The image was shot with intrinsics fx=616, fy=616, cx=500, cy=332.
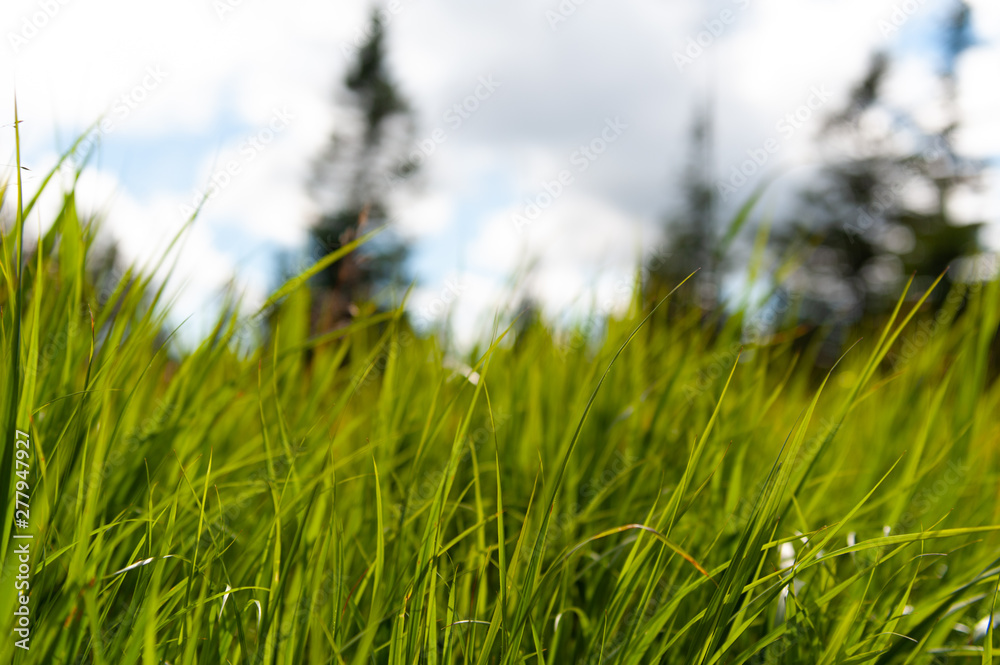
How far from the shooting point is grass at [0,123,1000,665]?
83cm

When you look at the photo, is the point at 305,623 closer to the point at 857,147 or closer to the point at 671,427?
the point at 671,427

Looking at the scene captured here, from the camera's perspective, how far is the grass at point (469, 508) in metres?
0.83

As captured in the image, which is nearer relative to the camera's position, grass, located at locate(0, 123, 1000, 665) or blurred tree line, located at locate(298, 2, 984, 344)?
grass, located at locate(0, 123, 1000, 665)

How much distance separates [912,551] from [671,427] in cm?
59

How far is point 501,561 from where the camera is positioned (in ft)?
2.69

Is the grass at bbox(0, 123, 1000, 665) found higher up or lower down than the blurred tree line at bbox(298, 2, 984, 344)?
lower down

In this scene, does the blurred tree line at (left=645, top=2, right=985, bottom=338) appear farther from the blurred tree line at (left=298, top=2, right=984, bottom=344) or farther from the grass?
the grass

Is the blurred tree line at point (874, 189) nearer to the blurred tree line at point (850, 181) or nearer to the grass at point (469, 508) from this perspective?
the blurred tree line at point (850, 181)

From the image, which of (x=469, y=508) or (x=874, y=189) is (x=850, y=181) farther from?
(x=469, y=508)

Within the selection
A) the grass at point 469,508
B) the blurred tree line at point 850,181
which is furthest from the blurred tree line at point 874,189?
the grass at point 469,508

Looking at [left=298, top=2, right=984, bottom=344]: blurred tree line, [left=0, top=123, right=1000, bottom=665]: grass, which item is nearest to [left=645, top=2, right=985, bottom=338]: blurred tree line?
[left=298, top=2, right=984, bottom=344]: blurred tree line

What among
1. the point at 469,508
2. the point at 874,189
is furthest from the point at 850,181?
the point at 469,508

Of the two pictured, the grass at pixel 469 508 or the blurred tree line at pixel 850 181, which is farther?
the blurred tree line at pixel 850 181

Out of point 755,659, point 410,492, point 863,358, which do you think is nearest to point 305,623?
point 410,492
